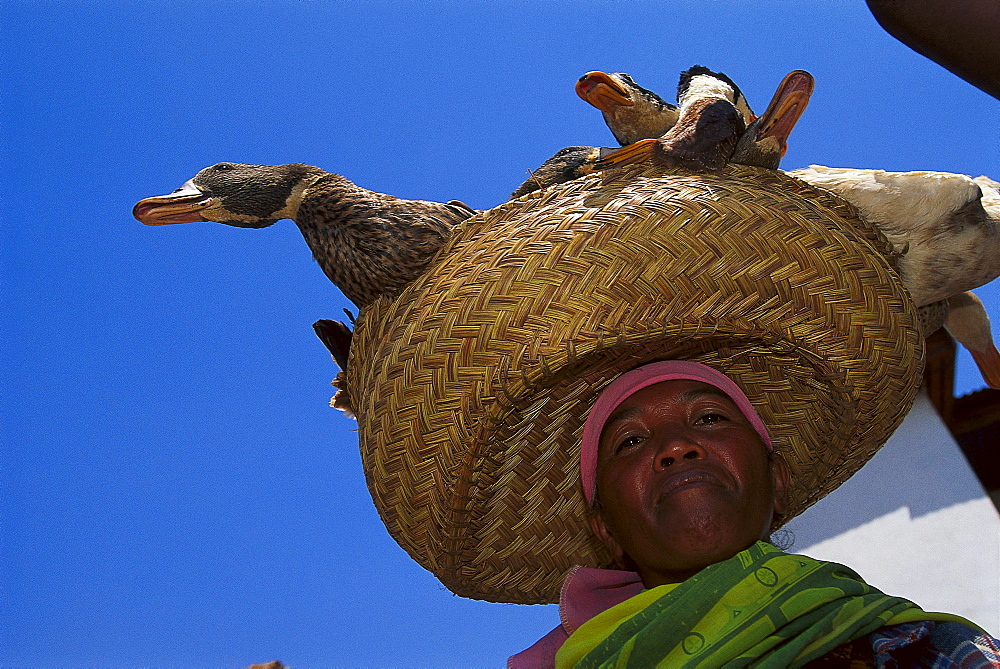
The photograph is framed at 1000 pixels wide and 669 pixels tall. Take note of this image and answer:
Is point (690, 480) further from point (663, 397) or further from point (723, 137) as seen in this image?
point (723, 137)

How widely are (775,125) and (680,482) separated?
2.22ft

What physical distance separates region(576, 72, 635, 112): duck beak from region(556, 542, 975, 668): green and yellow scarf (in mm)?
938

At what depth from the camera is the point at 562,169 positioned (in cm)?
150

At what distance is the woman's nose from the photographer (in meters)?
1.39

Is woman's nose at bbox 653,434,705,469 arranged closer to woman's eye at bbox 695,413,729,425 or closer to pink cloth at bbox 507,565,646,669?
woman's eye at bbox 695,413,729,425

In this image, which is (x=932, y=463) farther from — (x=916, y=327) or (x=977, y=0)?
(x=977, y=0)

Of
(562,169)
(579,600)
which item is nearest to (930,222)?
(562,169)

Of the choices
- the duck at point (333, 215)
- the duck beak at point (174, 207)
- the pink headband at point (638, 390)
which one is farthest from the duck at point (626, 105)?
the duck beak at point (174, 207)

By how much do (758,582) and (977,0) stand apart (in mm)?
835

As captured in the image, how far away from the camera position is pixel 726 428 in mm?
1456

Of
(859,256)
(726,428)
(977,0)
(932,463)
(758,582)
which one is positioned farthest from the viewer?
(932,463)

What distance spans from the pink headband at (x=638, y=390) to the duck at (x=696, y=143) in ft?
1.32

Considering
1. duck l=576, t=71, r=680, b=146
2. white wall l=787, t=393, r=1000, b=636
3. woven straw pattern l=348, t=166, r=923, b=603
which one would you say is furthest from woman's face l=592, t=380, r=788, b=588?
white wall l=787, t=393, r=1000, b=636

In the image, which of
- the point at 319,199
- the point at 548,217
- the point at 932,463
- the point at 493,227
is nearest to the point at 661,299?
the point at 548,217
